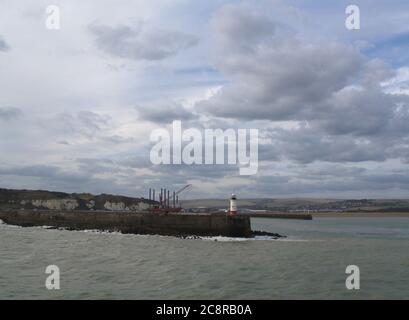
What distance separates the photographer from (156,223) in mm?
58938

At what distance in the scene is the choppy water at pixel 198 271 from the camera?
22.3 meters

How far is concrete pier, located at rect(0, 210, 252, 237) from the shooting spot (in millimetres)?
53750

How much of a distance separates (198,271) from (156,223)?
30710 mm

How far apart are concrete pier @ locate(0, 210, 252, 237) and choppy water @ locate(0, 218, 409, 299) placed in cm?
903

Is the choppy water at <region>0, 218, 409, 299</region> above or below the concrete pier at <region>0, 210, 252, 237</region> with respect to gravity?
below

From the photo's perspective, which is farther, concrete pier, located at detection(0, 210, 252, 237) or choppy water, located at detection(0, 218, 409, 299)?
concrete pier, located at detection(0, 210, 252, 237)

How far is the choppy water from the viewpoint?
73.3 ft

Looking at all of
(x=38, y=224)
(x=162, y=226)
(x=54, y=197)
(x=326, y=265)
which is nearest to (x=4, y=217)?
(x=38, y=224)

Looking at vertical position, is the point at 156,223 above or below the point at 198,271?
above
